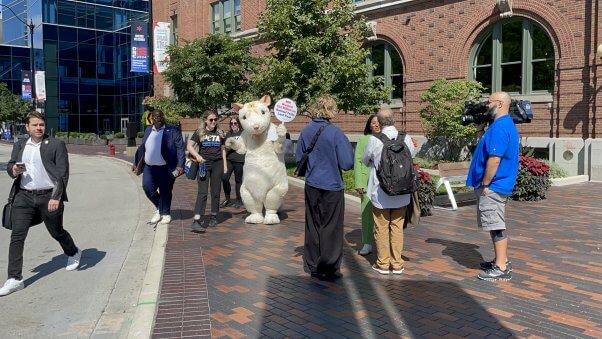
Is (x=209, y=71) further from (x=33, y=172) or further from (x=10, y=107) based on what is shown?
(x=10, y=107)

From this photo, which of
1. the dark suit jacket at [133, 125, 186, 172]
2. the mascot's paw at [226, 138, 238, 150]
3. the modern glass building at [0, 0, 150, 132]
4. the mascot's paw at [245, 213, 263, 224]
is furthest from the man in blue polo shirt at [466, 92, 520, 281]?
the modern glass building at [0, 0, 150, 132]

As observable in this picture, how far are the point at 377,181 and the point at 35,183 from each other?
361 centimetres

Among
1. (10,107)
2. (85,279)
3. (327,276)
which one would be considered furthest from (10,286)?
(10,107)

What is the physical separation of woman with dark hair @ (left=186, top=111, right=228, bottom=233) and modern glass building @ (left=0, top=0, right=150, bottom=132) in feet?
157

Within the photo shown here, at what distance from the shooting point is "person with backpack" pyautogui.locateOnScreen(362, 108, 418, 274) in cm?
560

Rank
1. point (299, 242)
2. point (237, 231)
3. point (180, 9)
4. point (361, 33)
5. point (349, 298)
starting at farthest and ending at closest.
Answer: point (180, 9)
point (361, 33)
point (237, 231)
point (299, 242)
point (349, 298)

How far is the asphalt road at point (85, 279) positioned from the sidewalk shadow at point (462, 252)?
366cm

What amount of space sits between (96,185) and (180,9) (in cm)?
2193

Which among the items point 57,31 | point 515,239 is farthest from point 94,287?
point 57,31

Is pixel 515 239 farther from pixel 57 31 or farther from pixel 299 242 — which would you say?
pixel 57 31

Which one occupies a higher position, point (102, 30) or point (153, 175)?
point (102, 30)

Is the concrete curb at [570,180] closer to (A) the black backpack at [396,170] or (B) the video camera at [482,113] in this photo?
(B) the video camera at [482,113]

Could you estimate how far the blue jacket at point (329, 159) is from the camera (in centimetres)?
567

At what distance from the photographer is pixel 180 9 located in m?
35.4
